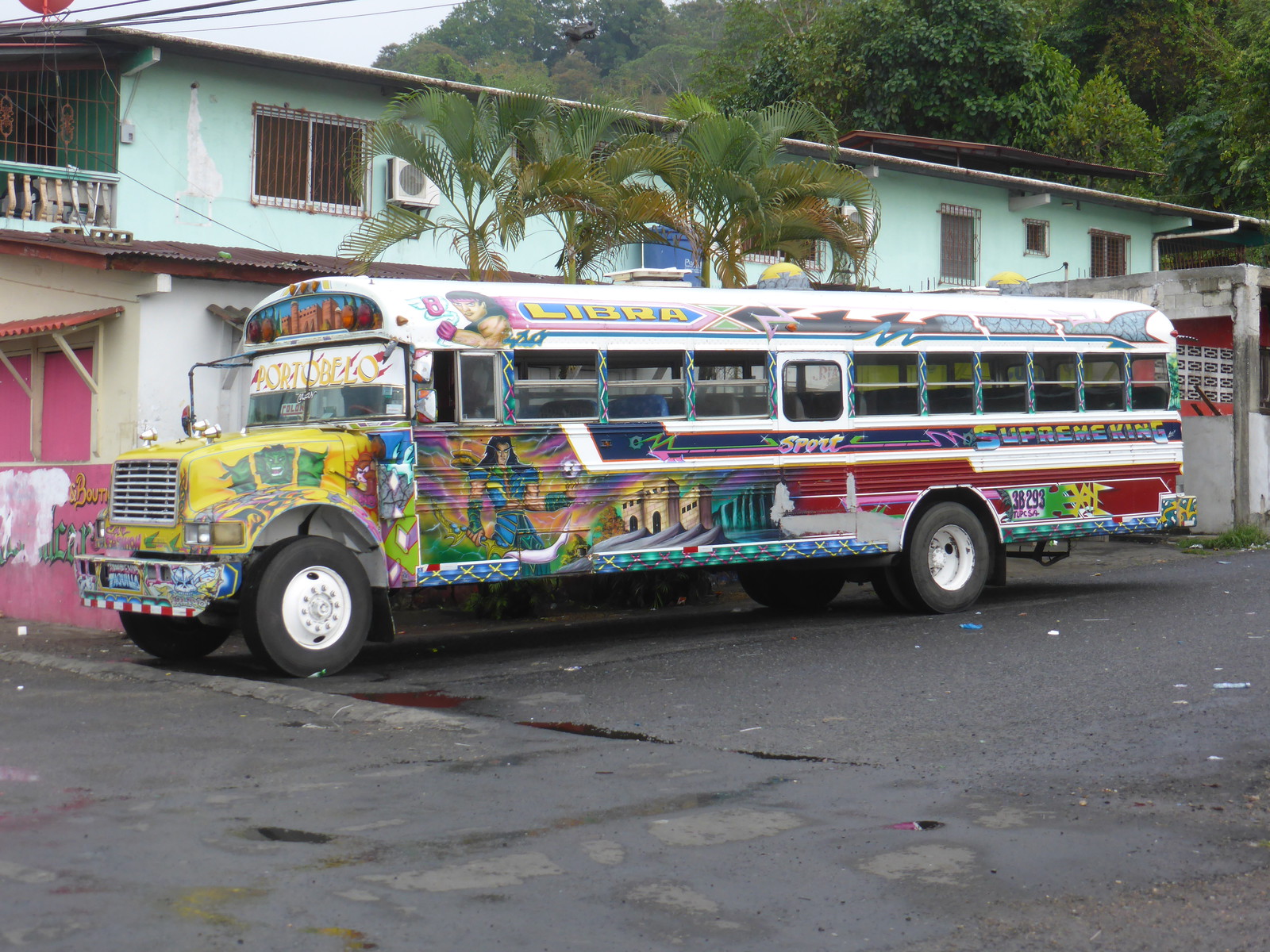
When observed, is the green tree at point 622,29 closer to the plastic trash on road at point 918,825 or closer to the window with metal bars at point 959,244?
the window with metal bars at point 959,244

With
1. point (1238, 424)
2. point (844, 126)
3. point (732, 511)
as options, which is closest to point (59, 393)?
point (732, 511)

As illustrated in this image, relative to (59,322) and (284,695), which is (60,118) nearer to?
(59,322)

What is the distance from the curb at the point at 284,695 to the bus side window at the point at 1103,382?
331 inches

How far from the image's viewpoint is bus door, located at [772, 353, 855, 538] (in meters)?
12.1

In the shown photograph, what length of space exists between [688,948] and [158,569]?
6205 millimetres

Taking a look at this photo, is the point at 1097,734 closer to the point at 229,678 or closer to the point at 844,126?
the point at 229,678

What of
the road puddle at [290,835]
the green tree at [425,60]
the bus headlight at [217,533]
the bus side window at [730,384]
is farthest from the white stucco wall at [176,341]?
the green tree at [425,60]

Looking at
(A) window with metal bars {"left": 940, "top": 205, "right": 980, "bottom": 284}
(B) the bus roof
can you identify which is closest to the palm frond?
(B) the bus roof

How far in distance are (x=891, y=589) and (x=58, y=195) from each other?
10177mm

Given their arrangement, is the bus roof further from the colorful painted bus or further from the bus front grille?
the bus front grille

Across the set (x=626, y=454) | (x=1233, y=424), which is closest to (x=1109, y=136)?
(x=1233, y=424)

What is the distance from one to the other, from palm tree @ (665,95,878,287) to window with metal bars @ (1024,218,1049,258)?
11.6m

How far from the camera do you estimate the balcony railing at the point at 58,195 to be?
612 inches

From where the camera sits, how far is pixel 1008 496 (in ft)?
43.9
